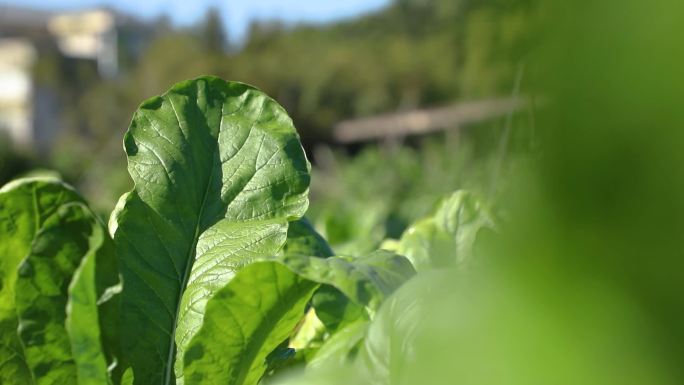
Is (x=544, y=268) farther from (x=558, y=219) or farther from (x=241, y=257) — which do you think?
(x=241, y=257)

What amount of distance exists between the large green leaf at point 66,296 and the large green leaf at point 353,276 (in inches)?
3.4

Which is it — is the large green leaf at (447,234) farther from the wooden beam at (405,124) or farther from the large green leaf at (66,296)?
the wooden beam at (405,124)

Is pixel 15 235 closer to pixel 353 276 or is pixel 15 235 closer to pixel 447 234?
pixel 353 276

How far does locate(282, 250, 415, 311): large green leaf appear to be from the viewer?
347 mm

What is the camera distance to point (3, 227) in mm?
437

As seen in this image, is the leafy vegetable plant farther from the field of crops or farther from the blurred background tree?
the blurred background tree

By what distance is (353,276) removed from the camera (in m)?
0.35

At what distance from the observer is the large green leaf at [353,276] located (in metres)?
0.35

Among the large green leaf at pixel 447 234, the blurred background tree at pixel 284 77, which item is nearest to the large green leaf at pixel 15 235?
the large green leaf at pixel 447 234

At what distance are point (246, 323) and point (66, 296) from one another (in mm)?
88

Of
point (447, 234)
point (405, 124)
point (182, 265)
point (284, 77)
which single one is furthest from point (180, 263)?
point (284, 77)

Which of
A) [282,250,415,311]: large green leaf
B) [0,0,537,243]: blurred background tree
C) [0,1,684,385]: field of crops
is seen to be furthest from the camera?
[0,0,537,243]: blurred background tree

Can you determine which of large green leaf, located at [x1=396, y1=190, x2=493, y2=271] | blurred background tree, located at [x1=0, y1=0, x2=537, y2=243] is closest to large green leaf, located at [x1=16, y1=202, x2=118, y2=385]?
large green leaf, located at [x1=396, y1=190, x2=493, y2=271]

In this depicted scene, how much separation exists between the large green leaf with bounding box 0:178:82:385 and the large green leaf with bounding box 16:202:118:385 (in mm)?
18
